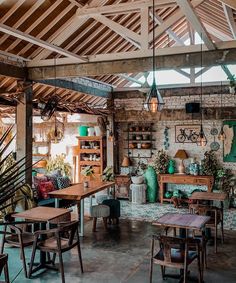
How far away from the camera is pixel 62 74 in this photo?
7.30 meters

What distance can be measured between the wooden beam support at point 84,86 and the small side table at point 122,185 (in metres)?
2.76

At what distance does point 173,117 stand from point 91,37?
14.0 ft

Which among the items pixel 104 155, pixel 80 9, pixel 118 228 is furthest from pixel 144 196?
pixel 80 9

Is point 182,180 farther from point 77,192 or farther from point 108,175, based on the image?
point 77,192

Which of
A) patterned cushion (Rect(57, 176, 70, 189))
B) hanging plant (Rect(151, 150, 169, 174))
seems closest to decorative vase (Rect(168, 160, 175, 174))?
hanging plant (Rect(151, 150, 169, 174))

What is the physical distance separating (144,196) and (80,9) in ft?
22.2

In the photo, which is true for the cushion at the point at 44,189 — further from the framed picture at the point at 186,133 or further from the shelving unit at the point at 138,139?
the framed picture at the point at 186,133

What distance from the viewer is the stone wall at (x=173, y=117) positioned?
1083cm

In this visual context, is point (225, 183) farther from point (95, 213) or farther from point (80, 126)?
point (80, 126)

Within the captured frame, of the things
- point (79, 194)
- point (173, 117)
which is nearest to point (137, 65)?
point (79, 194)

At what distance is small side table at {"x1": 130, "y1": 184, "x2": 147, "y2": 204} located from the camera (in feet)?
36.9

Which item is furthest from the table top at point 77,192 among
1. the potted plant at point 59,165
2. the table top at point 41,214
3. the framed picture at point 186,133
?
the potted plant at point 59,165

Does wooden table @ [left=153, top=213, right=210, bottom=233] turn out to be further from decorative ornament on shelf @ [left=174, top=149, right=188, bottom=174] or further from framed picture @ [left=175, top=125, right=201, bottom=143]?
framed picture @ [left=175, top=125, right=201, bottom=143]

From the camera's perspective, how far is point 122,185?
11906 millimetres
